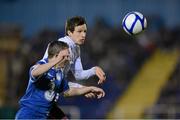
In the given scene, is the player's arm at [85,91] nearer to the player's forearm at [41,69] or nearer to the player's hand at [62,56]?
the player's hand at [62,56]

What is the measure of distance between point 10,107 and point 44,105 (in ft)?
26.7

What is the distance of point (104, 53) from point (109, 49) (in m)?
0.24

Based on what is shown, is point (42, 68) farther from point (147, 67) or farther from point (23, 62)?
point (147, 67)

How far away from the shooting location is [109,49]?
Answer: 2070 centimetres

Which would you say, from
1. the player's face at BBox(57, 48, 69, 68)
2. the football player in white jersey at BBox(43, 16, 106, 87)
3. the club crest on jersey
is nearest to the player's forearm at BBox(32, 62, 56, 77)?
the player's face at BBox(57, 48, 69, 68)

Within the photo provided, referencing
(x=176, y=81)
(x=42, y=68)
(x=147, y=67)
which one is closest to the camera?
(x=42, y=68)

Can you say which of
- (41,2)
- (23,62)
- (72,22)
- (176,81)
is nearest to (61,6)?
(41,2)

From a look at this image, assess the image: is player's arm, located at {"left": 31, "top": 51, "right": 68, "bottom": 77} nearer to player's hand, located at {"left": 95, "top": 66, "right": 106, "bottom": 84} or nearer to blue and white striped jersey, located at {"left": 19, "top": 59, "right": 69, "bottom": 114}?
blue and white striped jersey, located at {"left": 19, "top": 59, "right": 69, "bottom": 114}

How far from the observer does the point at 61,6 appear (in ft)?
70.9

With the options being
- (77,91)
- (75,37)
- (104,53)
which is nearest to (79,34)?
(75,37)

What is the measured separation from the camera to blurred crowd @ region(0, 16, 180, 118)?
760 inches

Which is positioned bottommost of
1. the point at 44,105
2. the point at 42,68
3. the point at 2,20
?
the point at 2,20

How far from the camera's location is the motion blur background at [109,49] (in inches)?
757

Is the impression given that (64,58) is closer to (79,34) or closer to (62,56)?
(62,56)
